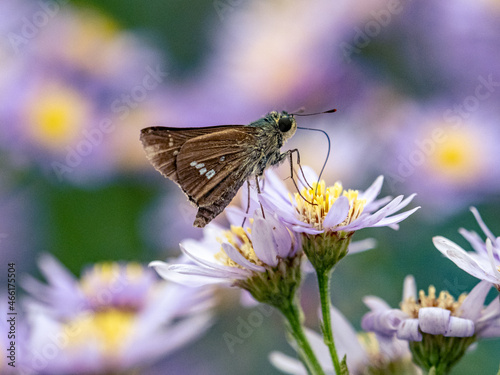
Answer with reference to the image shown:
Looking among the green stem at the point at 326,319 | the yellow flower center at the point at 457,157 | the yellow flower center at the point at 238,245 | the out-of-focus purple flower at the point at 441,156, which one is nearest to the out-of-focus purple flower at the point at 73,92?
the out-of-focus purple flower at the point at 441,156

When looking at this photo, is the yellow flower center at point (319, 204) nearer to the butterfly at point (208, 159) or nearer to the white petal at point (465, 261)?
the butterfly at point (208, 159)

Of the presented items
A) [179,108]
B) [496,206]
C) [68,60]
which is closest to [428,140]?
[496,206]

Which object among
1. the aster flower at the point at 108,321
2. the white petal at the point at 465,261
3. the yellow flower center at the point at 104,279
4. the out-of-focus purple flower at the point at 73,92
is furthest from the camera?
the out-of-focus purple flower at the point at 73,92

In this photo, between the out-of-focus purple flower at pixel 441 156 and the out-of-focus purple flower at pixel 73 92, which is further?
the out-of-focus purple flower at pixel 73 92

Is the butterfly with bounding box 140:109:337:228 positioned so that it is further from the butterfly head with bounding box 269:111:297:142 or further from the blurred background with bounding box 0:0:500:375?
the blurred background with bounding box 0:0:500:375

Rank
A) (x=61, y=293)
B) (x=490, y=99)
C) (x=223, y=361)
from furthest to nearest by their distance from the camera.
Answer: (x=490, y=99) < (x=223, y=361) < (x=61, y=293)

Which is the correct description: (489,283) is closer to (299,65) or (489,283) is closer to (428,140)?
(428,140)

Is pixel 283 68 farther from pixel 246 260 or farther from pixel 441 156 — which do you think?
pixel 246 260
